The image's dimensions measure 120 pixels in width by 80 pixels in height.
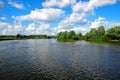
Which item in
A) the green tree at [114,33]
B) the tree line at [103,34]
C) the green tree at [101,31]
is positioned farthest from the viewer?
the green tree at [101,31]

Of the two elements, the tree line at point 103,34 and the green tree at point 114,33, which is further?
the tree line at point 103,34

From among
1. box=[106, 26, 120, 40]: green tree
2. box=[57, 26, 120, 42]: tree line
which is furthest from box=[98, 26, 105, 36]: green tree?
box=[106, 26, 120, 40]: green tree

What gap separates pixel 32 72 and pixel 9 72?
432 centimetres

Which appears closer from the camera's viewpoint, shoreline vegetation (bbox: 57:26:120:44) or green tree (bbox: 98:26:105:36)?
shoreline vegetation (bbox: 57:26:120:44)

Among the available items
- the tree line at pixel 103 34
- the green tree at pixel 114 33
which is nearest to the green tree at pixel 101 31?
the tree line at pixel 103 34

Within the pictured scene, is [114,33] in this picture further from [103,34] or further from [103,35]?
[103,34]

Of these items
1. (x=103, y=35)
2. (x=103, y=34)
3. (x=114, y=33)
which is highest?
(x=114, y=33)

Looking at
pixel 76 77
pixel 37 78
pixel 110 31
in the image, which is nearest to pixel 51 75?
pixel 37 78

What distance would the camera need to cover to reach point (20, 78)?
25641mm

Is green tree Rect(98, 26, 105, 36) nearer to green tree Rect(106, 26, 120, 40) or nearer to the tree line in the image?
the tree line

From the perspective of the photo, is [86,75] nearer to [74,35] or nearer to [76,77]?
[76,77]

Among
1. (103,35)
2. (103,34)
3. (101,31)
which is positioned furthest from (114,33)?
(101,31)

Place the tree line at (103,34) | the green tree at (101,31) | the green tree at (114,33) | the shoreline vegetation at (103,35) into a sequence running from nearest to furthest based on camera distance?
the shoreline vegetation at (103,35)
the green tree at (114,33)
the tree line at (103,34)
the green tree at (101,31)

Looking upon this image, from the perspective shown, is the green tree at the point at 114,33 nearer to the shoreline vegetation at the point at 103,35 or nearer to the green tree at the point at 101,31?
the shoreline vegetation at the point at 103,35
